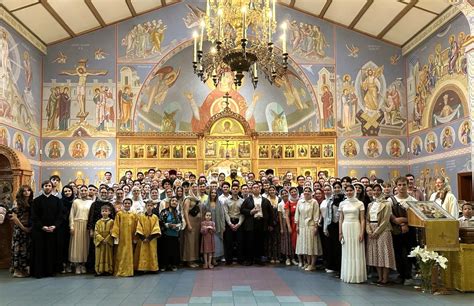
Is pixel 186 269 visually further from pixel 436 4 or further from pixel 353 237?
pixel 436 4

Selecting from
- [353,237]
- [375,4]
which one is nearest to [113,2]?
[375,4]

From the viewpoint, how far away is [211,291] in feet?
24.1

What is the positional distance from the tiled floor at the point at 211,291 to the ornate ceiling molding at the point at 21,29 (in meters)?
8.58

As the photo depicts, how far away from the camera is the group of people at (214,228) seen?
8117mm

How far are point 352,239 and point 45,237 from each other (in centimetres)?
609

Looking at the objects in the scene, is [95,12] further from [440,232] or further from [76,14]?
[440,232]

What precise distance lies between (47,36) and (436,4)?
1363 centimetres

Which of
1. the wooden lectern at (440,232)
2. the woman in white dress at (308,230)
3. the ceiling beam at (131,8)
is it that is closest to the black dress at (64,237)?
the woman in white dress at (308,230)

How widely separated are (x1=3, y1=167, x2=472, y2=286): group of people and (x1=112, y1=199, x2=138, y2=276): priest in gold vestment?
20mm

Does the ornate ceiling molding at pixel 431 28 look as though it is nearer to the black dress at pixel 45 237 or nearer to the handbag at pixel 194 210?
the handbag at pixel 194 210

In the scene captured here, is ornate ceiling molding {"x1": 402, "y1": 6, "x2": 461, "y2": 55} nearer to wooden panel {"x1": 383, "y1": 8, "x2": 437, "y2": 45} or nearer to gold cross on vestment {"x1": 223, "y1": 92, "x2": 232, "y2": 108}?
wooden panel {"x1": 383, "y1": 8, "x2": 437, "y2": 45}

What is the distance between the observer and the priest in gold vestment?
29.1ft

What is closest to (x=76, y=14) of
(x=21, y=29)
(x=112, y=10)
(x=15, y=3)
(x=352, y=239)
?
(x=112, y=10)

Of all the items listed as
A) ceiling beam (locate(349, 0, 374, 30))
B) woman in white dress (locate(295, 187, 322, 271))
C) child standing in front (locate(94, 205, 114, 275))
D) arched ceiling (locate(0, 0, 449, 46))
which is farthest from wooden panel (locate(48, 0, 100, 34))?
woman in white dress (locate(295, 187, 322, 271))
